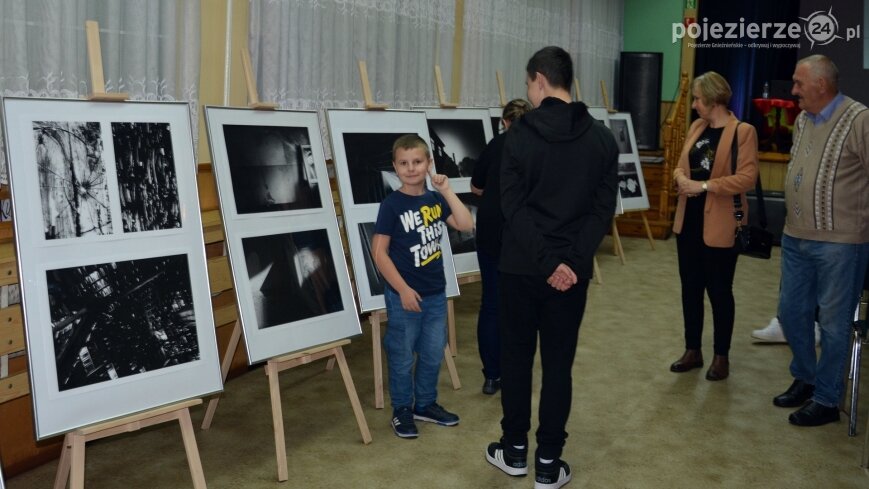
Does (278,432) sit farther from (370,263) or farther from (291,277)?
(370,263)

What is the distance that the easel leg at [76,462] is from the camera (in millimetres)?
2340

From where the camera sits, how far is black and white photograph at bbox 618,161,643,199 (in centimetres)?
767

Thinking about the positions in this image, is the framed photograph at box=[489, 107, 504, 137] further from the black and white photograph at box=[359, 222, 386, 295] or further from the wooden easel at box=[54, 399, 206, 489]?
the wooden easel at box=[54, 399, 206, 489]

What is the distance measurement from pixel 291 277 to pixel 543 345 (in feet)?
3.17

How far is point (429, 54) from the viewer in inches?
228

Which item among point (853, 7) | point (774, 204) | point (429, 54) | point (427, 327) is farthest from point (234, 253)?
point (853, 7)

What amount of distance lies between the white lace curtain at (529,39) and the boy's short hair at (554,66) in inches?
143

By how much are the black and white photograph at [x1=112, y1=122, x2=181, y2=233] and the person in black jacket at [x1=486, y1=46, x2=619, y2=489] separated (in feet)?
3.59

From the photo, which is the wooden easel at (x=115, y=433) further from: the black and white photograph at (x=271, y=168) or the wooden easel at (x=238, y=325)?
the black and white photograph at (x=271, y=168)

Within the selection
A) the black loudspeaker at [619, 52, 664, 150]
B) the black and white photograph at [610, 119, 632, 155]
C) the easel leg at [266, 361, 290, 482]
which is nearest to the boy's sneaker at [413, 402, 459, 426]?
the easel leg at [266, 361, 290, 482]

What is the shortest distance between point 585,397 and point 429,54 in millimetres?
2823

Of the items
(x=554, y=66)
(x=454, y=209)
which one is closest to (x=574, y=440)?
(x=454, y=209)

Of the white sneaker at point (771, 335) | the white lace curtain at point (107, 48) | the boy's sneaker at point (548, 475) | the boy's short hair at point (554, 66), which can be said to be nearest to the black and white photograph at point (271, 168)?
the white lace curtain at point (107, 48)

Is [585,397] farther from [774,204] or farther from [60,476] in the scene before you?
[774,204]
